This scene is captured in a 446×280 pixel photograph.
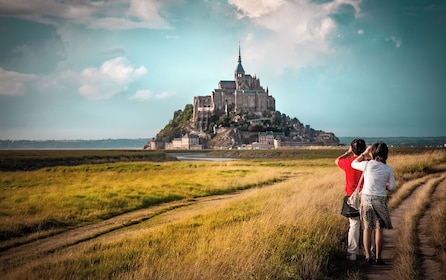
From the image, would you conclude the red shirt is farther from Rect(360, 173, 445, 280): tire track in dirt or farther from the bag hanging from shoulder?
Rect(360, 173, 445, 280): tire track in dirt

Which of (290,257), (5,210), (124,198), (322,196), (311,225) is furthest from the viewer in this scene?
(124,198)

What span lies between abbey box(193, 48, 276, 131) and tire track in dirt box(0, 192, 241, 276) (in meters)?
130

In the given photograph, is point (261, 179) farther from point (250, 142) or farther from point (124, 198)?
point (250, 142)

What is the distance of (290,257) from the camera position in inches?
279

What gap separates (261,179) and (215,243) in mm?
19602

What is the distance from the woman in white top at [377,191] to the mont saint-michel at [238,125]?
11547 centimetres

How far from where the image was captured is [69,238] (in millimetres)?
11680

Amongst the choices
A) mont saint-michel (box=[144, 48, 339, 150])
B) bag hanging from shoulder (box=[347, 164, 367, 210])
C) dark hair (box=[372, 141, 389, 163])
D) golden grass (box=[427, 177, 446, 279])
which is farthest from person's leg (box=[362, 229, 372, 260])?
mont saint-michel (box=[144, 48, 339, 150])

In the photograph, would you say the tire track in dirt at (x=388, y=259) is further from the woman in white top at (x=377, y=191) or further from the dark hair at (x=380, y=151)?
the dark hair at (x=380, y=151)

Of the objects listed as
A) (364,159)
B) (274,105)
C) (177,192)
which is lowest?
(177,192)

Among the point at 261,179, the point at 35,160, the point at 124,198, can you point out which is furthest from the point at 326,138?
the point at 124,198

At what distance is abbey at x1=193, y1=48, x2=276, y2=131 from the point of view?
147 meters

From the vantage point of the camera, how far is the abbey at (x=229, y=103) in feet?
482

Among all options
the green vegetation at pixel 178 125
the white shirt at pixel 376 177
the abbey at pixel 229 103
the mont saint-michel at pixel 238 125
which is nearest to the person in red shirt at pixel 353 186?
the white shirt at pixel 376 177
